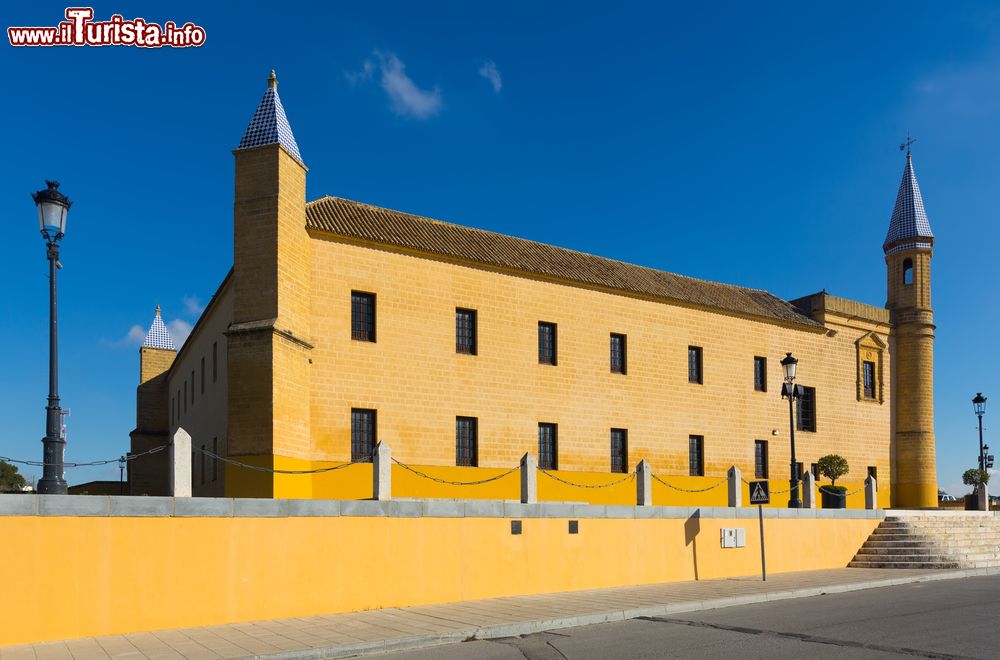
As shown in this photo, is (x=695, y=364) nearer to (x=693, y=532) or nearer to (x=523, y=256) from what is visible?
(x=523, y=256)

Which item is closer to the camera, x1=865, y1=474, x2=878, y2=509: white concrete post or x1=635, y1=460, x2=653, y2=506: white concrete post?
x1=635, y1=460, x2=653, y2=506: white concrete post

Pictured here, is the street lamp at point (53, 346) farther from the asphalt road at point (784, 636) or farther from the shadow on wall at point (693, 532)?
the shadow on wall at point (693, 532)

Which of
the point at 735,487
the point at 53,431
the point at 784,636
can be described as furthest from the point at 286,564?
the point at 735,487

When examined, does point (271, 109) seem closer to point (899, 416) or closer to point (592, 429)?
point (592, 429)

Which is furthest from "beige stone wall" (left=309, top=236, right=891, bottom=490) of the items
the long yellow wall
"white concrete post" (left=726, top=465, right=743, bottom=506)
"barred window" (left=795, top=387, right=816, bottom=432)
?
the long yellow wall

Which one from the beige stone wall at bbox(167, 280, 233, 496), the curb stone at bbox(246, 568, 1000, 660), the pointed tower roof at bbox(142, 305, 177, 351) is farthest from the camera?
the pointed tower roof at bbox(142, 305, 177, 351)

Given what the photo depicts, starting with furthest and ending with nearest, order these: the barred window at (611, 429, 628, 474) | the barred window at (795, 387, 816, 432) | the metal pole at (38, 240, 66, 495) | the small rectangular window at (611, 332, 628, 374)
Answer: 1. the barred window at (795, 387, 816, 432)
2. the small rectangular window at (611, 332, 628, 374)
3. the barred window at (611, 429, 628, 474)
4. the metal pole at (38, 240, 66, 495)

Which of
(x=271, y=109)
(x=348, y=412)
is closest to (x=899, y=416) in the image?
(x=348, y=412)

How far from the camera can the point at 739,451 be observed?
30500 mm

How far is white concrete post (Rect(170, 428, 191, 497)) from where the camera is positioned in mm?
11820

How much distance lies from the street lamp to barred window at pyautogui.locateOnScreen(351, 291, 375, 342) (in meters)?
10.4

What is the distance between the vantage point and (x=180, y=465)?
11.9 m

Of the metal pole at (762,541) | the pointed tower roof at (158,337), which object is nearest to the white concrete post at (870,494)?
the metal pole at (762,541)

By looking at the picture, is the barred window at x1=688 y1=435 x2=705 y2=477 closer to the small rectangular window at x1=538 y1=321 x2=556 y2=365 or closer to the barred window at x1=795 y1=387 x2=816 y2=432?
the barred window at x1=795 y1=387 x2=816 y2=432
